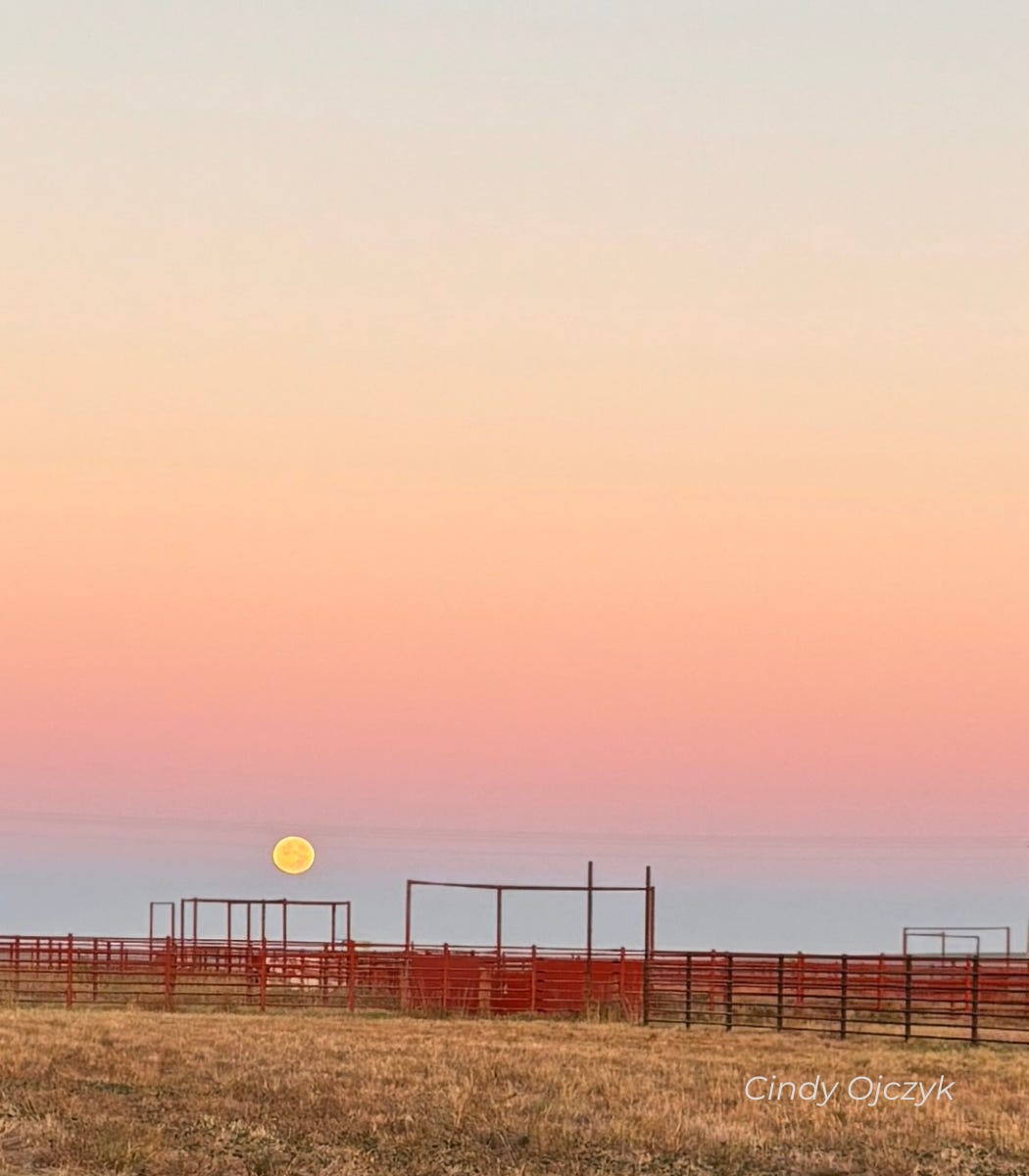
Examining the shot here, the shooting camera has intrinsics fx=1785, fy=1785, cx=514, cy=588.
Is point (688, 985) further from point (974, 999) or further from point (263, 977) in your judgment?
point (263, 977)

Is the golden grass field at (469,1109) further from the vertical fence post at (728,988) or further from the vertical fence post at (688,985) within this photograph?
the vertical fence post at (688,985)

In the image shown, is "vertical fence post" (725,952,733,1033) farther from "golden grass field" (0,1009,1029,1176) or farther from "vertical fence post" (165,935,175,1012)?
"vertical fence post" (165,935,175,1012)

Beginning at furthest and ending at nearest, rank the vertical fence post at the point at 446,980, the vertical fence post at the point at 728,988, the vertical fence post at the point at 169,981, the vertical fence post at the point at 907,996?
the vertical fence post at the point at 169,981 → the vertical fence post at the point at 446,980 → the vertical fence post at the point at 728,988 → the vertical fence post at the point at 907,996

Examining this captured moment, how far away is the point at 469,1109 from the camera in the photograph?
66.1 feet

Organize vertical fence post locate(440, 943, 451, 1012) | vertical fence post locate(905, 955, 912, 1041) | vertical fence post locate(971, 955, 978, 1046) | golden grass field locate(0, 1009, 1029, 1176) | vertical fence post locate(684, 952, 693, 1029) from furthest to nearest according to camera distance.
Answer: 1. vertical fence post locate(440, 943, 451, 1012)
2. vertical fence post locate(684, 952, 693, 1029)
3. vertical fence post locate(905, 955, 912, 1041)
4. vertical fence post locate(971, 955, 978, 1046)
5. golden grass field locate(0, 1009, 1029, 1176)

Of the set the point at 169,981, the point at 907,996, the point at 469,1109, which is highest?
the point at 469,1109

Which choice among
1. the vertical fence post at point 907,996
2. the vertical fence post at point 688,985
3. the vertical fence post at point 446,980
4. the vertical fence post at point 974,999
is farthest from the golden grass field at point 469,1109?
the vertical fence post at point 446,980

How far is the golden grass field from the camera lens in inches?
680

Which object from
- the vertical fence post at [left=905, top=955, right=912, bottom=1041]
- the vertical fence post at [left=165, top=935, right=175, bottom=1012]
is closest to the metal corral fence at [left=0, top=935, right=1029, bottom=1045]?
the vertical fence post at [left=165, top=935, right=175, bottom=1012]

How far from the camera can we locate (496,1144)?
59.9 ft

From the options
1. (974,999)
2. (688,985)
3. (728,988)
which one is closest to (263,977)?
(688,985)

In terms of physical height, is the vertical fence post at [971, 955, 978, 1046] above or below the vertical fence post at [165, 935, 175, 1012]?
above

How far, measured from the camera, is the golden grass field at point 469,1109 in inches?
680

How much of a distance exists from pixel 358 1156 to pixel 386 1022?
1766cm
